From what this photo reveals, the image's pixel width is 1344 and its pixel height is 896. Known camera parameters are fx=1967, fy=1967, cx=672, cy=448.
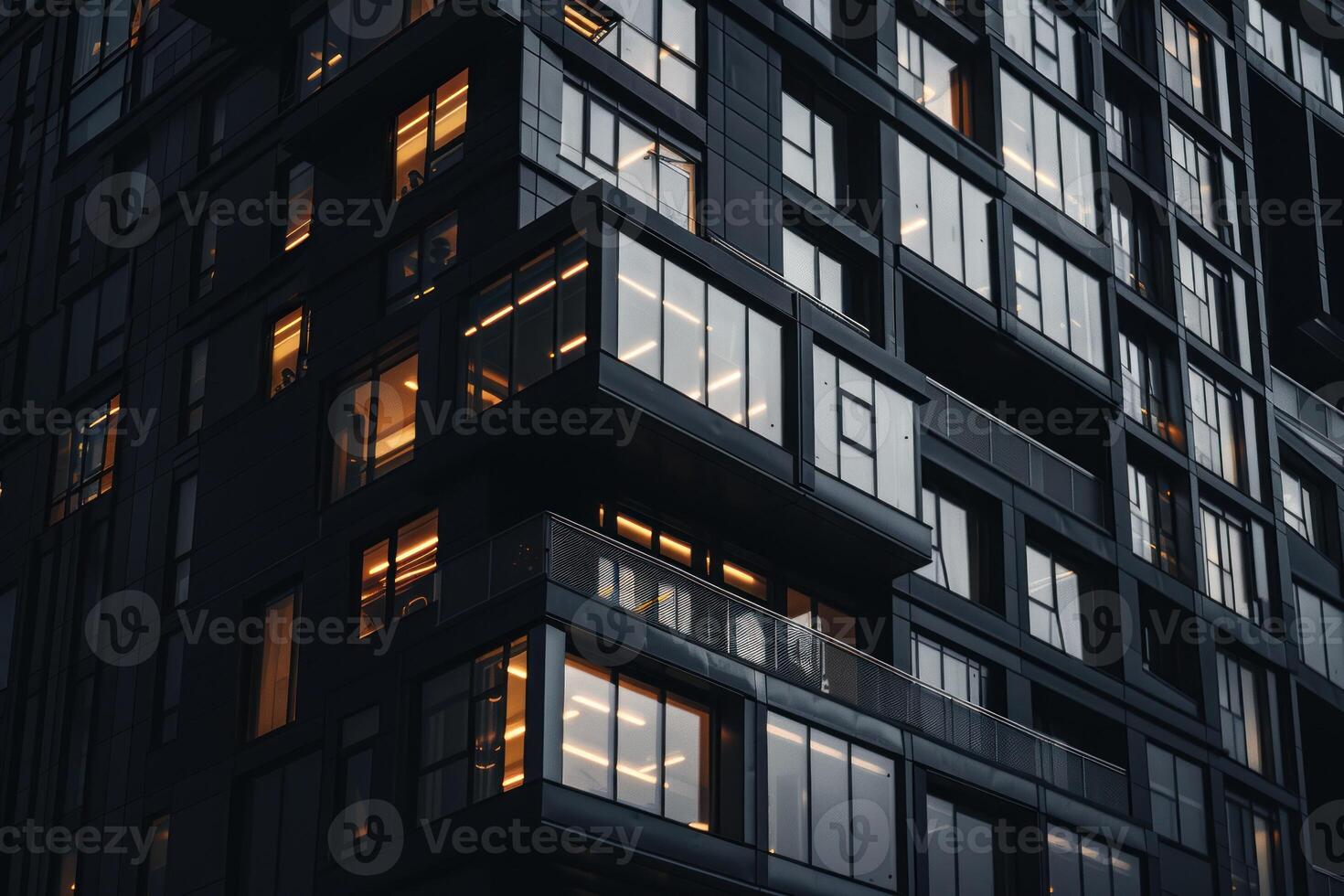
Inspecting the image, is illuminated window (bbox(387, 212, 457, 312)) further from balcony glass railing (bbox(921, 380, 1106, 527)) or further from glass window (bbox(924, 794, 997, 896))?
glass window (bbox(924, 794, 997, 896))

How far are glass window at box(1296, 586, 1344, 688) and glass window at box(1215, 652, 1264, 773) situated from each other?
4015 mm

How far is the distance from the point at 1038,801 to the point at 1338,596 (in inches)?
854

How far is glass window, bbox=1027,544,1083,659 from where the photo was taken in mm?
44844

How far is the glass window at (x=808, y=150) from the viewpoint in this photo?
43.2m

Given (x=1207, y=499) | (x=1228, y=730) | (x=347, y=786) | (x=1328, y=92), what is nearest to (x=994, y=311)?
(x=1207, y=499)

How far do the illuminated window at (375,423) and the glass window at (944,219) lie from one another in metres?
13.2

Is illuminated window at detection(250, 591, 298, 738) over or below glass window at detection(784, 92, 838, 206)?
below

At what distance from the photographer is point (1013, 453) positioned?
45.3 meters

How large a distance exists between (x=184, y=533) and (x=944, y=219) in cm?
1862

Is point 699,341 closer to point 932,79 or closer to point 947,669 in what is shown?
point 947,669

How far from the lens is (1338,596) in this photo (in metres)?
57.8

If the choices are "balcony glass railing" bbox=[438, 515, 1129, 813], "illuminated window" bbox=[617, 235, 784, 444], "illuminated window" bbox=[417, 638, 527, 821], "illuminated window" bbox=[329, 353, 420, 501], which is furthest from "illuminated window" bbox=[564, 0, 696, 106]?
"illuminated window" bbox=[417, 638, 527, 821]

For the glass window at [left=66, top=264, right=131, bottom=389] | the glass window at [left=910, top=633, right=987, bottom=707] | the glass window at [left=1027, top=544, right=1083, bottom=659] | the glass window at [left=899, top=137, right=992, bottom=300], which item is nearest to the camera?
the glass window at [left=910, top=633, right=987, bottom=707]

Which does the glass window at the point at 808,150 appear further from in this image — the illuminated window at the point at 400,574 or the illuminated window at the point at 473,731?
the illuminated window at the point at 473,731
